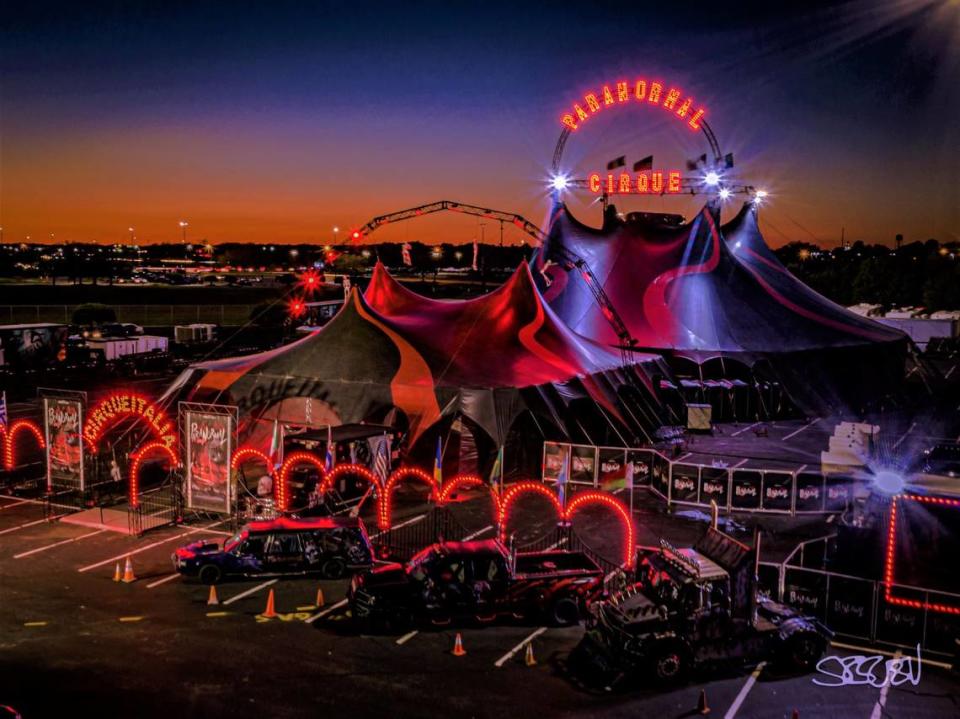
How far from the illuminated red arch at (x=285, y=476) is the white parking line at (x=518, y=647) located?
24.8 feet

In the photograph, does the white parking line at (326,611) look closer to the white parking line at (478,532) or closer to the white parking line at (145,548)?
the white parking line at (478,532)

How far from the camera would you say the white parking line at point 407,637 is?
1287 cm

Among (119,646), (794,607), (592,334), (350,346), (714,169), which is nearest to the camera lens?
(119,646)

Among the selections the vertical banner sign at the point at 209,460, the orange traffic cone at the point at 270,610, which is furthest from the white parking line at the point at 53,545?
the orange traffic cone at the point at 270,610

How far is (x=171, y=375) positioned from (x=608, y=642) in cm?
3681

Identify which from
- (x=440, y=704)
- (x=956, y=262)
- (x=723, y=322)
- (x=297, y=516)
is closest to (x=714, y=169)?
(x=723, y=322)

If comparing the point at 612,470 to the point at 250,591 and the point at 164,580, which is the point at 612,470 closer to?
the point at 250,591

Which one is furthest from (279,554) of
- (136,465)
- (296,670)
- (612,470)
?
(612,470)

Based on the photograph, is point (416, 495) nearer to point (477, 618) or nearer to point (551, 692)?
point (477, 618)

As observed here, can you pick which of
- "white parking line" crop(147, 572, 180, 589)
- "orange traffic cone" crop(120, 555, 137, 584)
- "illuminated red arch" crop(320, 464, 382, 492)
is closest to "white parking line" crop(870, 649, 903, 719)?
"illuminated red arch" crop(320, 464, 382, 492)

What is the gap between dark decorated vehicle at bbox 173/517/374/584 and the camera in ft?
49.9

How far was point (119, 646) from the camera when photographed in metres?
12.5

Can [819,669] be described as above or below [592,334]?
below

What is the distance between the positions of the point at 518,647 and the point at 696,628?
2.80 m
